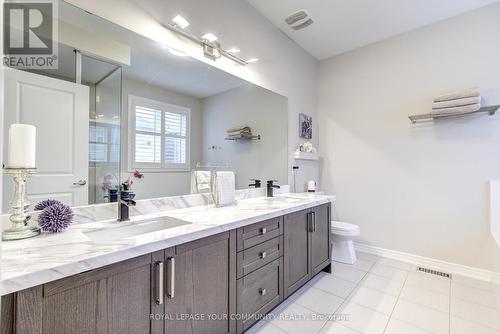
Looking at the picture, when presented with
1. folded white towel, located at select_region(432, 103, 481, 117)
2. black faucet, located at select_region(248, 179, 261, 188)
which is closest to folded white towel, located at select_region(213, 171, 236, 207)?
black faucet, located at select_region(248, 179, 261, 188)

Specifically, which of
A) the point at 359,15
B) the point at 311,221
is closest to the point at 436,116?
the point at 359,15

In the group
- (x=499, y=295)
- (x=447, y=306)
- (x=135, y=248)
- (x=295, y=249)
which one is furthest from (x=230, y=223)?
(x=499, y=295)

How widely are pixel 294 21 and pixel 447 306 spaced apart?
3135 millimetres

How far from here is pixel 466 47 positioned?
2496 mm

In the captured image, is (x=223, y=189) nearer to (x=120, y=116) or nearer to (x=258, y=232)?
(x=258, y=232)

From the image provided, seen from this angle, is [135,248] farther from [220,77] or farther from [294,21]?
[294,21]

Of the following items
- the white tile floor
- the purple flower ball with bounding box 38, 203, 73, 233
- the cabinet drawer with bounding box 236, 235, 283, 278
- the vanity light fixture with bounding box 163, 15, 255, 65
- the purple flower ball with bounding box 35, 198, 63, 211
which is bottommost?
the white tile floor

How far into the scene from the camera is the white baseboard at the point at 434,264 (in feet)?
7.72

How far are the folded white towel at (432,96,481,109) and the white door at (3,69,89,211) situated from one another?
3.20 meters

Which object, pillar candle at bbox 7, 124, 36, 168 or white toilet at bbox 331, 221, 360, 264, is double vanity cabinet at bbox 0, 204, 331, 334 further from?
white toilet at bbox 331, 221, 360, 264

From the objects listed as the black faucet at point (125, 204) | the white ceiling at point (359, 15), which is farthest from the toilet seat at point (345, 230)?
the white ceiling at point (359, 15)

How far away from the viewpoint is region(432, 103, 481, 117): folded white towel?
2.26 metres

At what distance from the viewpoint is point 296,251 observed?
6.46 feet

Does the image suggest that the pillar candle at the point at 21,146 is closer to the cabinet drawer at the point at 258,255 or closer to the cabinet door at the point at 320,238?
the cabinet drawer at the point at 258,255
